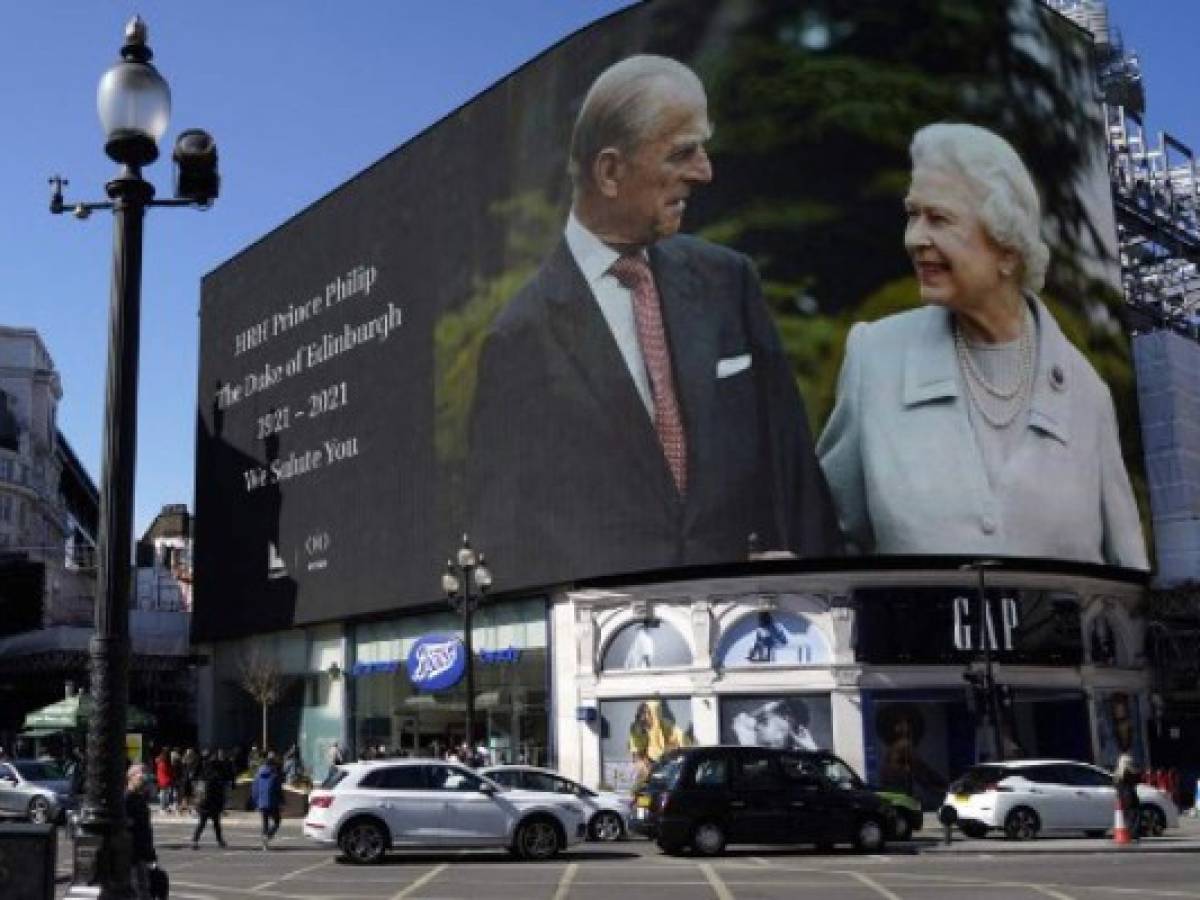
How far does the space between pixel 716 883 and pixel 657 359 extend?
24.8 metres

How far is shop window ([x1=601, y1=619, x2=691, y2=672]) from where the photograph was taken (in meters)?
42.0

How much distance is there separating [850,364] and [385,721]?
2367 centimetres

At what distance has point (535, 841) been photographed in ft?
80.4

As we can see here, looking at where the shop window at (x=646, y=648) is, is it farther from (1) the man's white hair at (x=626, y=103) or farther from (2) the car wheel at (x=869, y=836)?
(2) the car wheel at (x=869, y=836)

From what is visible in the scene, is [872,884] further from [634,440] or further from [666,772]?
[634,440]

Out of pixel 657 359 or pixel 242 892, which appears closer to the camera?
pixel 242 892

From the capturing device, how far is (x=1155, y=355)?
162 feet

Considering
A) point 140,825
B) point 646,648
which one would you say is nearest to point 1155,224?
point 646,648

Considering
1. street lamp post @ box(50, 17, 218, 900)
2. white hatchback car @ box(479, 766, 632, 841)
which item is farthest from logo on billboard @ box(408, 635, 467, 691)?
street lamp post @ box(50, 17, 218, 900)

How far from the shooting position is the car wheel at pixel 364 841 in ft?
78.0

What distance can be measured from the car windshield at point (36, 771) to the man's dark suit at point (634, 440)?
1529cm

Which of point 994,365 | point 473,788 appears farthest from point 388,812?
point 994,365


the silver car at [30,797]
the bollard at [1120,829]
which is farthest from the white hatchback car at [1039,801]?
the silver car at [30,797]

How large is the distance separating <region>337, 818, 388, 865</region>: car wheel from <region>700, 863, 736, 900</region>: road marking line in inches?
216
